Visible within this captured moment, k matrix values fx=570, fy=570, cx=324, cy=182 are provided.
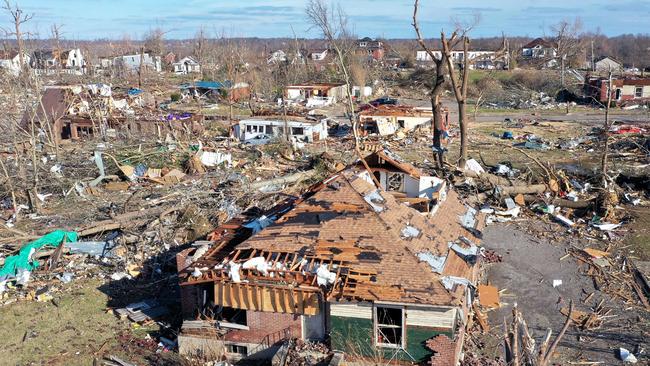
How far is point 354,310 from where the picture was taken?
1173 cm

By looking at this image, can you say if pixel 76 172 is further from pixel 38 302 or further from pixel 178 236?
pixel 38 302

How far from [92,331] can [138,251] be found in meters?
4.25

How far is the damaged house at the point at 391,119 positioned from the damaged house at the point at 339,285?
77.5ft

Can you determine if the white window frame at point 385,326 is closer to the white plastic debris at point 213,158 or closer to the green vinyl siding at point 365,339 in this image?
the green vinyl siding at point 365,339

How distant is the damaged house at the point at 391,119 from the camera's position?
38031 mm

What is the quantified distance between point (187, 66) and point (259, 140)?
2221 inches

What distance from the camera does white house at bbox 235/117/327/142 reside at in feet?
118

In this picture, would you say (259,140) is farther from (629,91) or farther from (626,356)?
(629,91)

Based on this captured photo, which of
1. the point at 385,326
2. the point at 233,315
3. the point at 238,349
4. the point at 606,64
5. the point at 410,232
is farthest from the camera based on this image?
the point at 606,64

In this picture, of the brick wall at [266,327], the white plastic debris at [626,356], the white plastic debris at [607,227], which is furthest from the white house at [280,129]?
the white plastic debris at [626,356]

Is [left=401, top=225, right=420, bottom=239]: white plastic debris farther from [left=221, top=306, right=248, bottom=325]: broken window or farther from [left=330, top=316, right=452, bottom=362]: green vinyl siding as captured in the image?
[left=221, top=306, right=248, bottom=325]: broken window

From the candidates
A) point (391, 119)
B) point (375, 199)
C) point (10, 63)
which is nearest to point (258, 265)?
point (375, 199)

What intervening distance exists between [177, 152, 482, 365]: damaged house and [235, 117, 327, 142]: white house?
21.4 meters

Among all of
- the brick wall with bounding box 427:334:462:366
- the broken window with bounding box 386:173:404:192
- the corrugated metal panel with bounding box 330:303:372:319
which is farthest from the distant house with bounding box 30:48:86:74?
the brick wall with bounding box 427:334:462:366
